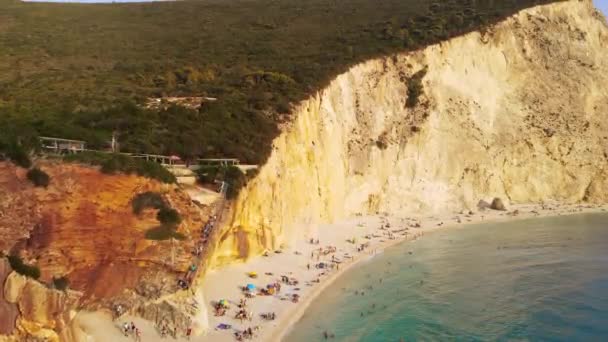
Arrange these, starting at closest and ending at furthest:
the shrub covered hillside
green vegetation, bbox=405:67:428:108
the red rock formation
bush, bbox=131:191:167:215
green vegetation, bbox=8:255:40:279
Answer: green vegetation, bbox=8:255:40:279, the red rock formation, bush, bbox=131:191:167:215, the shrub covered hillside, green vegetation, bbox=405:67:428:108

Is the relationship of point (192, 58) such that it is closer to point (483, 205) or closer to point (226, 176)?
point (226, 176)

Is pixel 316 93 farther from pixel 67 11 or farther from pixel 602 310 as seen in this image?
pixel 67 11

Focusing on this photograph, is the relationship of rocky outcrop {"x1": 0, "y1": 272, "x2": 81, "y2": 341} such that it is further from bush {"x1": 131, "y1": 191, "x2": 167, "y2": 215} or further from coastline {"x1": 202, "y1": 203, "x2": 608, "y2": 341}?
coastline {"x1": 202, "y1": 203, "x2": 608, "y2": 341}

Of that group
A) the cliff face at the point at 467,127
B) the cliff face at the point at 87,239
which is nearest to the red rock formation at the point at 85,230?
the cliff face at the point at 87,239

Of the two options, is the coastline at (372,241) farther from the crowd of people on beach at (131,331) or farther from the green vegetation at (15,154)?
the green vegetation at (15,154)

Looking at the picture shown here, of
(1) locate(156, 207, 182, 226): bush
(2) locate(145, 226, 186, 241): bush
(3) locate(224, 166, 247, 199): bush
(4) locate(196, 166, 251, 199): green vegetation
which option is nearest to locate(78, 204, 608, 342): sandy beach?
(2) locate(145, 226, 186, 241): bush

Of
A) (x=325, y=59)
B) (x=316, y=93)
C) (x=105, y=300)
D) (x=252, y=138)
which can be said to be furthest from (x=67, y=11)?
(x=105, y=300)
